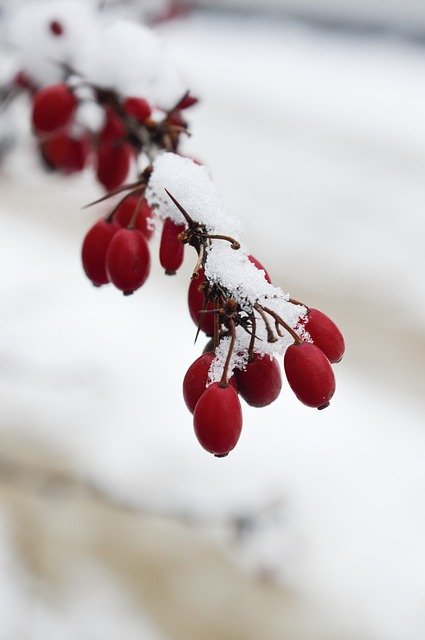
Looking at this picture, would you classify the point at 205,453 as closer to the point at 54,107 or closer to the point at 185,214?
the point at 54,107

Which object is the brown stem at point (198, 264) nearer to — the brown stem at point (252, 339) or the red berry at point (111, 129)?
the brown stem at point (252, 339)

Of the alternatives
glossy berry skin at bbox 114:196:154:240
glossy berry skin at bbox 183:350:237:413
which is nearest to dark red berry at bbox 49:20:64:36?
glossy berry skin at bbox 114:196:154:240

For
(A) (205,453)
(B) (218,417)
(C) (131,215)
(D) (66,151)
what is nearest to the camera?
(B) (218,417)

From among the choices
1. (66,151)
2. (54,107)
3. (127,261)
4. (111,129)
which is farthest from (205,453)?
(127,261)

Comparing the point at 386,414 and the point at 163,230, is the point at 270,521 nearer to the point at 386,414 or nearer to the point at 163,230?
the point at 386,414

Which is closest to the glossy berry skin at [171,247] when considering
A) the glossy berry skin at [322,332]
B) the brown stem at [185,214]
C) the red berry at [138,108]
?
the brown stem at [185,214]

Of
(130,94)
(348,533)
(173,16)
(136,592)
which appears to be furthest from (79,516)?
(173,16)
